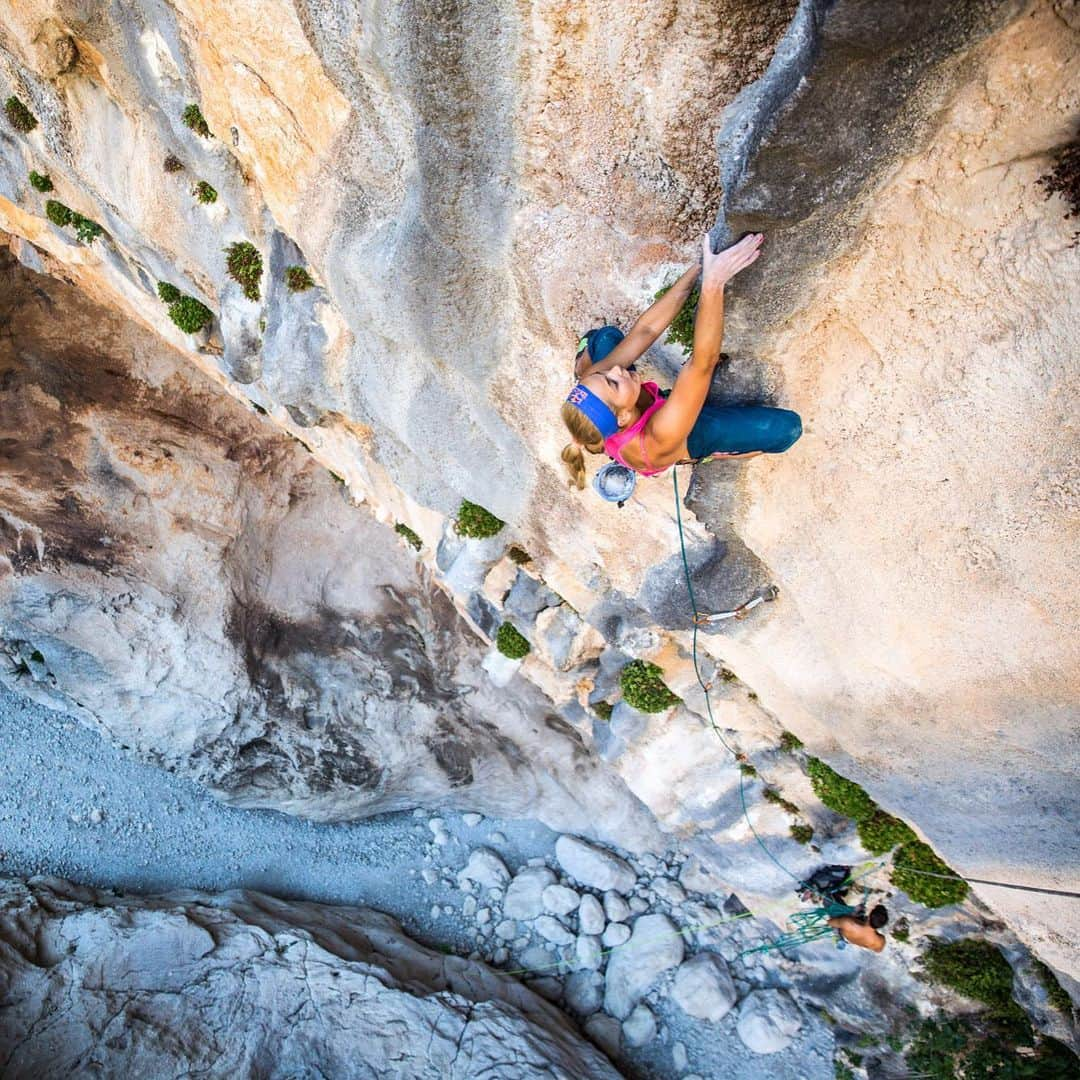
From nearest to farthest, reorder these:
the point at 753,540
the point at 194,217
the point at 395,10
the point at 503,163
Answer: the point at 395,10 < the point at 503,163 < the point at 753,540 < the point at 194,217

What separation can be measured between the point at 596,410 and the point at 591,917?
12973 mm

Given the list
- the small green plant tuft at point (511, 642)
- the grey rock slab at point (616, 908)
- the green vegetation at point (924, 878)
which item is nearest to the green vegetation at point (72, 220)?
the small green plant tuft at point (511, 642)

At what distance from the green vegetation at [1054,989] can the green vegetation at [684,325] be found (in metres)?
9.35

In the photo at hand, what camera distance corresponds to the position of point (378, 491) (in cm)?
1302

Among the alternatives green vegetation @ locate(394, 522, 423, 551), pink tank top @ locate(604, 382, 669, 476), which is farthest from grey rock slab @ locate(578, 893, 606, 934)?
pink tank top @ locate(604, 382, 669, 476)

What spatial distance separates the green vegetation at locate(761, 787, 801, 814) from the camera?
36.6 feet

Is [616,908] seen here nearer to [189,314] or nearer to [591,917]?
[591,917]

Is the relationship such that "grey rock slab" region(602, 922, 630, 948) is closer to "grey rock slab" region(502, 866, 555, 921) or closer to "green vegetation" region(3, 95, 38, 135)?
"grey rock slab" region(502, 866, 555, 921)

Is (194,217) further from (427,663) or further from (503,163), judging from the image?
(427,663)

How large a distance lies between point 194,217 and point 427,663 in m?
8.85

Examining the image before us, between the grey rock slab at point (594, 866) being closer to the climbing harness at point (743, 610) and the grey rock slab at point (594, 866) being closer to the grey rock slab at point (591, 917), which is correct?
the grey rock slab at point (591, 917)

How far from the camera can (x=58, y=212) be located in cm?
1165

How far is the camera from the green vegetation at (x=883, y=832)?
9867 millimetres

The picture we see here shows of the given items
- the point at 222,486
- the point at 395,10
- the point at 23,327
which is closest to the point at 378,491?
A: the point at 222,486
